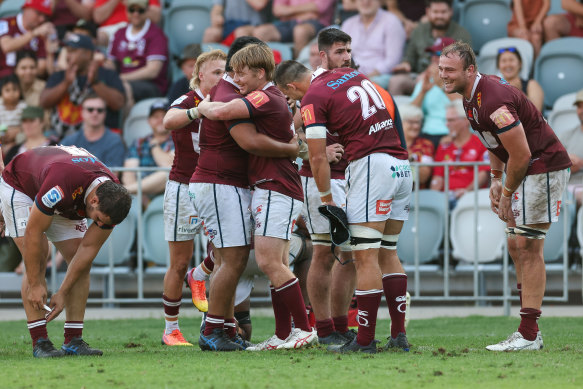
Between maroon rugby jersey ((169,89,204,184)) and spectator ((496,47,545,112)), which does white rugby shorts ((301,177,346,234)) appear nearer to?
maroon rugby jersey ((169,89,204,184))

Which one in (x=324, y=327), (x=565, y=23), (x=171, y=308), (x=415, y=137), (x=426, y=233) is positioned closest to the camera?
(x=324, y=327)

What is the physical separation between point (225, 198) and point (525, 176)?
7.24 ft

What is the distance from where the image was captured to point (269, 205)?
21.4 feet

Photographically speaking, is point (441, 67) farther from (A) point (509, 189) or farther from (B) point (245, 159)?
(B) point (245, 159)

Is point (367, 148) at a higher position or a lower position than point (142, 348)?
higher

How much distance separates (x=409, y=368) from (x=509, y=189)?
1756 millimetres

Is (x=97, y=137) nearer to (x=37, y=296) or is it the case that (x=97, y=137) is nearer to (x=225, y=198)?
(x=225, y=198)

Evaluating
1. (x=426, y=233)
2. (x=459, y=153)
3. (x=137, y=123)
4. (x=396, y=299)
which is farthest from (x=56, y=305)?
(x=137, y=123)

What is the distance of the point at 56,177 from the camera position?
6.22 metres

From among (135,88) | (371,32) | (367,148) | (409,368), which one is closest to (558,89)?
(371,32)

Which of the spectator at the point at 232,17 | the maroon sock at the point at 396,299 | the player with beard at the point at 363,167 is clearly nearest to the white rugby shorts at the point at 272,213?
the player with beard at the point at 363,167

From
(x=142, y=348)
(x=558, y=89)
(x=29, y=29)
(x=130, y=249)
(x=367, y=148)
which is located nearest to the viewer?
(x=367, y=148)

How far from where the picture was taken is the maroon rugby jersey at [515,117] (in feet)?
21.1

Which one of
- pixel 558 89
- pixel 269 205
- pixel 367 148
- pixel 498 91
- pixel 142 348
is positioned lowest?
pixel 142 348
